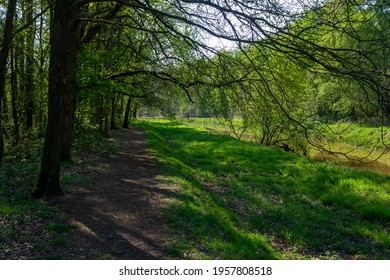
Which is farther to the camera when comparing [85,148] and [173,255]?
[85,148]

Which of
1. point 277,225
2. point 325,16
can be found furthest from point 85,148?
point 325,16

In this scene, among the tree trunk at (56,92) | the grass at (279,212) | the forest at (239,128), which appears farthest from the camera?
the tree trunk at (56,92)

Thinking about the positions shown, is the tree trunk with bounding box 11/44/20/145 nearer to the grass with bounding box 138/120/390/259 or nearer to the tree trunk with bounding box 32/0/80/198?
the grass with bounding box 138/120/390/259

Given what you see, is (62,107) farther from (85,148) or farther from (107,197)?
(85,148)

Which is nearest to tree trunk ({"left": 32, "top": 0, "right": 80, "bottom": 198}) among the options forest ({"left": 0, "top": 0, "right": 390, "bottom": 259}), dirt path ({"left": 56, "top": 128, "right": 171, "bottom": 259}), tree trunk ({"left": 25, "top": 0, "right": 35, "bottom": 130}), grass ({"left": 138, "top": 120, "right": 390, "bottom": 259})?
forest ({"left": 0, "top": 0, "right": 390, "bottom": 259})

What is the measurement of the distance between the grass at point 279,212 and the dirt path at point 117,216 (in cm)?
47

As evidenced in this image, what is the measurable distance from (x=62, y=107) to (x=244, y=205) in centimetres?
558

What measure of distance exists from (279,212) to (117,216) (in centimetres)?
426

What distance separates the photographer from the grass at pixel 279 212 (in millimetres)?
7031

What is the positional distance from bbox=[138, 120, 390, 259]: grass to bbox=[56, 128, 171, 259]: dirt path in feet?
1.55

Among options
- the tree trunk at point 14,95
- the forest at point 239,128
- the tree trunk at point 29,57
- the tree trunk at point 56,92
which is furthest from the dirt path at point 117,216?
the tree trunk at point 29,57

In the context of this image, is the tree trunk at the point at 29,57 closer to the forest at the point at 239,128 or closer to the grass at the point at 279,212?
the forest at the point at 239,128

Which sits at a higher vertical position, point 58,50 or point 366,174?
point 58,50

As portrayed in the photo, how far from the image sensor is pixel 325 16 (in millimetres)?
5859
